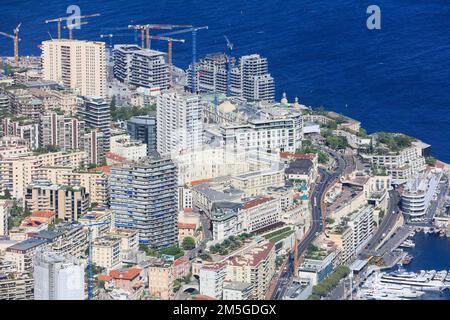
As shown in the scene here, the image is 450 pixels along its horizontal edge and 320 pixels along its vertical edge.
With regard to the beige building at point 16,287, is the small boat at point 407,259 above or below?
below

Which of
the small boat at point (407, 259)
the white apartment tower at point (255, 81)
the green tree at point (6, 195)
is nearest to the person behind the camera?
the small boat at point (407, 259)

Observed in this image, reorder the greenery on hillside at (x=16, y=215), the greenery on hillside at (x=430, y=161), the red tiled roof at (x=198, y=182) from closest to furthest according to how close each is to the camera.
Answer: the greenery on hillside at (x=16, y=215) → the red tiled roof at (x=198, y=182) → the greenery on hillside at (x=430, y=161)

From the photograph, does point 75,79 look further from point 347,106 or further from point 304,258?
point 304,258

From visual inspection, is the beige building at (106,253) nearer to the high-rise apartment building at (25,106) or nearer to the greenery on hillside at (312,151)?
the greenery on hillside at (312,151)

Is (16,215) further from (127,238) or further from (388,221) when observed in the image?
(388,221)

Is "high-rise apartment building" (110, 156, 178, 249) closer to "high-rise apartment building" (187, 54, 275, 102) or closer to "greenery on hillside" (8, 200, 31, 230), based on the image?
"greenery on hillside" (8, 200, 31, 230)

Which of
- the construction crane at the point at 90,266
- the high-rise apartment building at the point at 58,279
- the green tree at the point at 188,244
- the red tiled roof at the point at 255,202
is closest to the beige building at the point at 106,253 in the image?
the construction crane at the point at 90,266

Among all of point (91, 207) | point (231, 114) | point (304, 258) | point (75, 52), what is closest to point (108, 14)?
point (75, 52)
